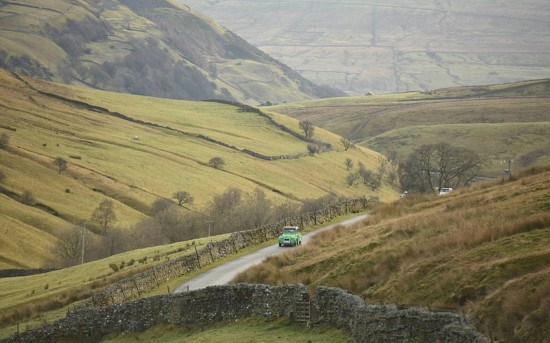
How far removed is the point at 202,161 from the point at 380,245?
409 feet

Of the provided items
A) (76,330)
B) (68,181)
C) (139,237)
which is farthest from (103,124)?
(76,330)

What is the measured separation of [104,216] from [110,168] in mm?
29007

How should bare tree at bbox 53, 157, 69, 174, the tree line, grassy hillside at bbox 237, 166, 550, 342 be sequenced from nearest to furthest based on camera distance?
grassy hillside at bbox 237, 166, 550, 342 → the tree line → bare tree at bbox 53, 157, 69, 174

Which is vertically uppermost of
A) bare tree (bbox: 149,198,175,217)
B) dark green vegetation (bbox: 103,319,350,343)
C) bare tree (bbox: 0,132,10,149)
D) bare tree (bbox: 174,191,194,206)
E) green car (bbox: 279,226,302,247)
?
dark green vegetation (bbox: 103,319,350,343)

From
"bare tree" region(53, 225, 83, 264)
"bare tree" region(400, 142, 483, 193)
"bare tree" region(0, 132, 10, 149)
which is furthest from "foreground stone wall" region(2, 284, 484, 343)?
"bare tree" region(0, 132, 10, 149)

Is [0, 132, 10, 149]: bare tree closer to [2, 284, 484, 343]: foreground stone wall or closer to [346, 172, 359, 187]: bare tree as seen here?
[346, 172, 359, 187]: bare tree

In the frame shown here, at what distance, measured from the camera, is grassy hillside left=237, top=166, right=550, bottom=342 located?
869 inches

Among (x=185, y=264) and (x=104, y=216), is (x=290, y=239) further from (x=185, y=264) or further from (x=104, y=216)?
(x=104, y=216)

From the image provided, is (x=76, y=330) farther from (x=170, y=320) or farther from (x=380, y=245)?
(x=380, y=245)

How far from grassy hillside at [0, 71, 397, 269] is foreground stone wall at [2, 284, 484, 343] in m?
54.6

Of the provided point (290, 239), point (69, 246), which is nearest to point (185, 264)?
point (290, 239)

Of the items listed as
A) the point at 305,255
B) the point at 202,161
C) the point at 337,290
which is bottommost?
the point at 202,161

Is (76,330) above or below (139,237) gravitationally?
above

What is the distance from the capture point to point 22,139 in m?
147
